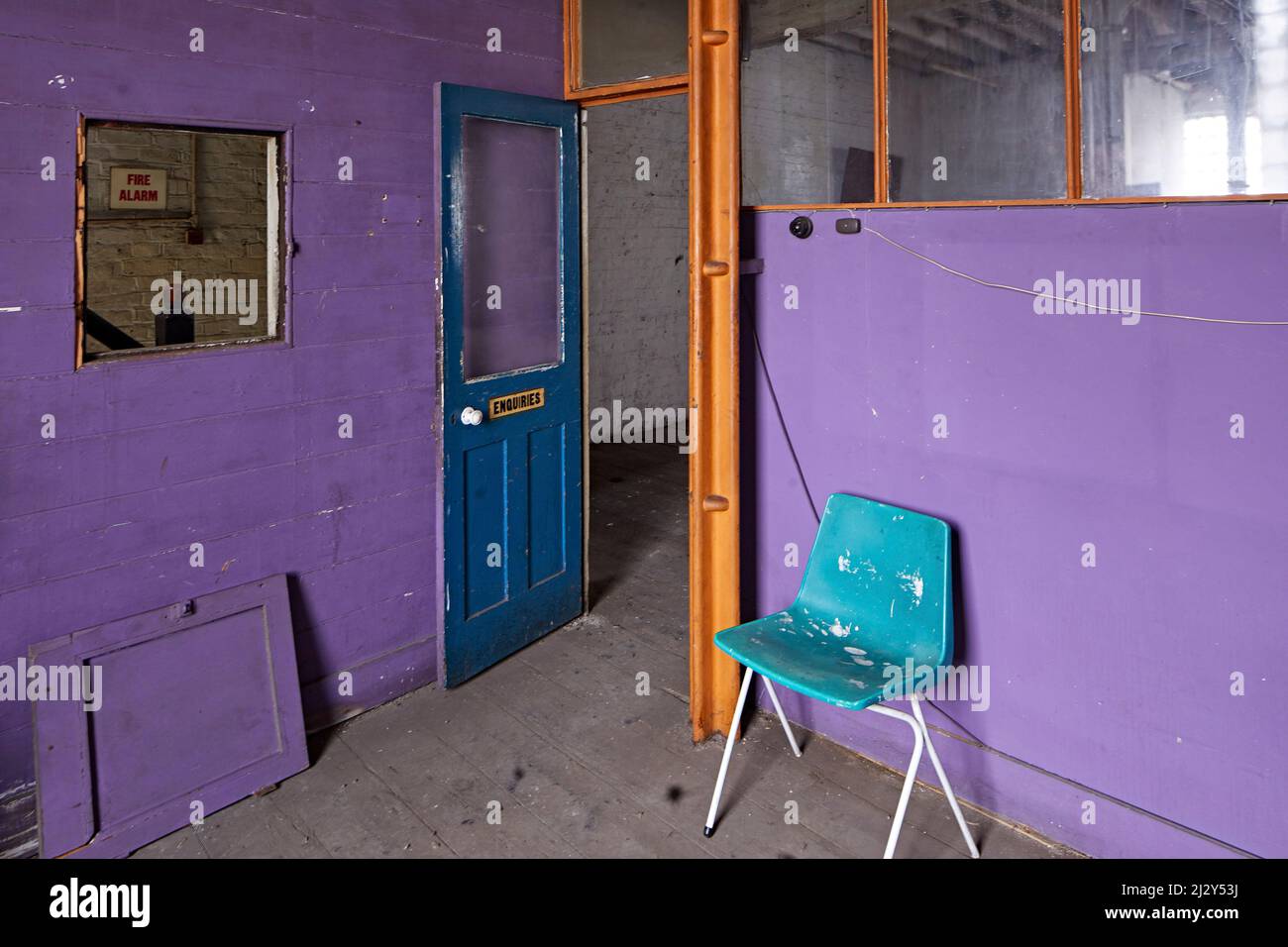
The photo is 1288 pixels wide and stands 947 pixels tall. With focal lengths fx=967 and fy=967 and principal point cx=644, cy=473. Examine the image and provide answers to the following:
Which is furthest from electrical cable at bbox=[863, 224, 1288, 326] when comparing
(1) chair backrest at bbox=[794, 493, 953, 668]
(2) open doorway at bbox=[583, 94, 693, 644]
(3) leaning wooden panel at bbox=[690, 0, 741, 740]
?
(2) open doorway at bbox=[583, 94, 693, 644]


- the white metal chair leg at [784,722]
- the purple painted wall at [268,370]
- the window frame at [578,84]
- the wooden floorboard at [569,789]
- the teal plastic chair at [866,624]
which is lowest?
the wooden floorboard at [569,789]

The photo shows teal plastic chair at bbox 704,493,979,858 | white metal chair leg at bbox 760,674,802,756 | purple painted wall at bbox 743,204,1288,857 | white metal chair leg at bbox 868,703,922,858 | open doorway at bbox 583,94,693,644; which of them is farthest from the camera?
open doorway at bbox 583,94,693,644

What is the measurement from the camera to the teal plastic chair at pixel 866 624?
2459 millimetres

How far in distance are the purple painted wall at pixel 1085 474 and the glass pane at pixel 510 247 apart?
104cm

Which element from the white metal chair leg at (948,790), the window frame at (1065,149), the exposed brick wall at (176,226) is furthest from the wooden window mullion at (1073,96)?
the exposed brick wall at (176,226)

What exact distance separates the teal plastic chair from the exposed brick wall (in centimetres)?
420

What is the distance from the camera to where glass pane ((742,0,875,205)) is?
2.86 metres

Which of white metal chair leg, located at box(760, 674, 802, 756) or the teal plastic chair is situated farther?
white metal chair leg, located at box(760, 674, 802, 756)

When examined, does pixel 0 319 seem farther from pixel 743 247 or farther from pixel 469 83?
pixel 743 247

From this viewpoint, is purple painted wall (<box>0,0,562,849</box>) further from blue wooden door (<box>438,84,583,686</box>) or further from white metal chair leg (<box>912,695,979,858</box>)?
white metal chair leg (<box>912,695,979,858</box>)

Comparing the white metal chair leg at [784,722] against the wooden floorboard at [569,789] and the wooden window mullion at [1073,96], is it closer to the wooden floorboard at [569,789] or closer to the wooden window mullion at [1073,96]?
the wooden floorboard at [569,789]

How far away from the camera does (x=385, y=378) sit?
11.0 feet

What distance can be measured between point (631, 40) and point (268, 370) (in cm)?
A: 184
